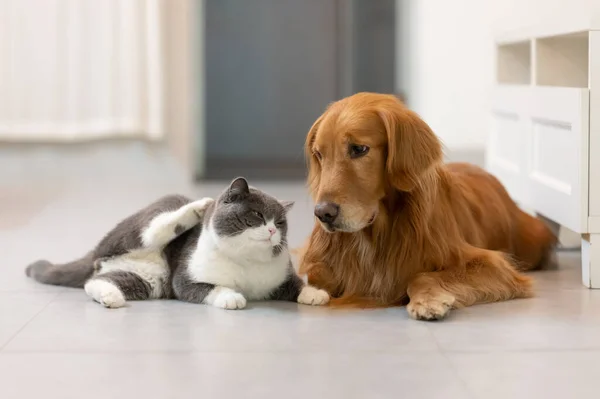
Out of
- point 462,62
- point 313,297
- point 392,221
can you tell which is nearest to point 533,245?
point 392,221

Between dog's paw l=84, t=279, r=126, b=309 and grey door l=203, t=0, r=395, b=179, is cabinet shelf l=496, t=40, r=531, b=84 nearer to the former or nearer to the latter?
dog's paw l=84, t=279, r=126, b=309

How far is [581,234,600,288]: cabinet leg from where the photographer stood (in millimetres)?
2168

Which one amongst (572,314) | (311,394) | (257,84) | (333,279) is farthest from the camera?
(257,84)

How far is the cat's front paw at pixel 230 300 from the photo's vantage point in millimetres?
1926

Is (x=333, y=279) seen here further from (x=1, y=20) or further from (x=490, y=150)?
(x=1, y=20)

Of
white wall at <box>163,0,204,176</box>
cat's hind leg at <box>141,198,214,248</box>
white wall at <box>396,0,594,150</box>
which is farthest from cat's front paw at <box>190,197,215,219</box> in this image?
white wall at <box>163,0,204,176</box>

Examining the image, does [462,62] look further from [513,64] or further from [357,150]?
[357,150]

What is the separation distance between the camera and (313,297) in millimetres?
2008

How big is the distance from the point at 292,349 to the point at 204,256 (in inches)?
15.7

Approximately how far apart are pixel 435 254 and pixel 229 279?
47 centimetres

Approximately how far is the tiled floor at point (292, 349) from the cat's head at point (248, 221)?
0.49ft

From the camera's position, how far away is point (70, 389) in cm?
142

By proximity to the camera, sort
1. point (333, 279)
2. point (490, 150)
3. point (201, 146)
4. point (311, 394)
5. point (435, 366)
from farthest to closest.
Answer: point (201, 146)
point (490, 150)
point (333, 279)
point (435, 366)
point (311, 394)

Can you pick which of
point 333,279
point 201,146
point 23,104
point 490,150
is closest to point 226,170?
point 201,146
